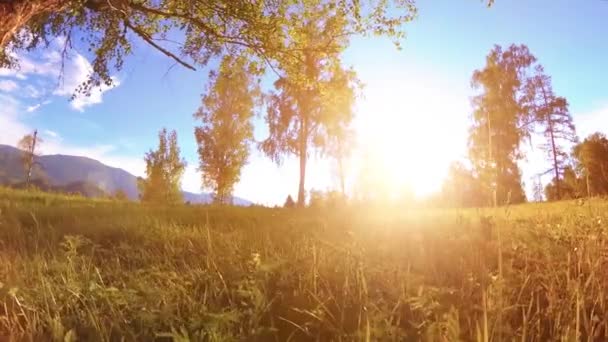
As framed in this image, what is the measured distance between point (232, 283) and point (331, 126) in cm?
2493

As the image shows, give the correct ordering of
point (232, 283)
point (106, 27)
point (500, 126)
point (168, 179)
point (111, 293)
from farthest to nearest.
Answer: point (168, 179), point (500, 126), point (106, 27), point (232, 283), point (111, 293)

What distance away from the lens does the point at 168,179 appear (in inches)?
1596

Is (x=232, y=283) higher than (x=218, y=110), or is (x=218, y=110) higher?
(x=218, y=110)

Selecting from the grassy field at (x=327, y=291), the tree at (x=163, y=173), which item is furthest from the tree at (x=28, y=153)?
the grassy field at (x=327, y=291)

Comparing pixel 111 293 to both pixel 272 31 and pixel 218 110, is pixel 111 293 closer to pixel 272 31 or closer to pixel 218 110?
pixel 272 31

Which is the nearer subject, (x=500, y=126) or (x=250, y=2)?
(x=250, y=2)

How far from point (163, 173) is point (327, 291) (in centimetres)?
3974

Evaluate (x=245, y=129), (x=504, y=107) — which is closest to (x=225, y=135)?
(x=245, y=129)

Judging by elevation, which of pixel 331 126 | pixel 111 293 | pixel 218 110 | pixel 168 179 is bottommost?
pixel 111 293

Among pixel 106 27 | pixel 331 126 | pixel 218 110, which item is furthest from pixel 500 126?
pixel 106 27

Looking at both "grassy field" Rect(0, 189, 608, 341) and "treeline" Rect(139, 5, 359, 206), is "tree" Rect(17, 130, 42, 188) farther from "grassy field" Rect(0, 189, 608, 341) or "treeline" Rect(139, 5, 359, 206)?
"grassy field" Rect(0, 189, 608, 341)

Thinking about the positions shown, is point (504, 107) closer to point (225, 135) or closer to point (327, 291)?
point (225, 135)

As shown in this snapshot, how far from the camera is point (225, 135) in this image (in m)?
33.3

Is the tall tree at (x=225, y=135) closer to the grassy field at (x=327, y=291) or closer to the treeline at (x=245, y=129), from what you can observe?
the treeline at (x=245, y=129)
